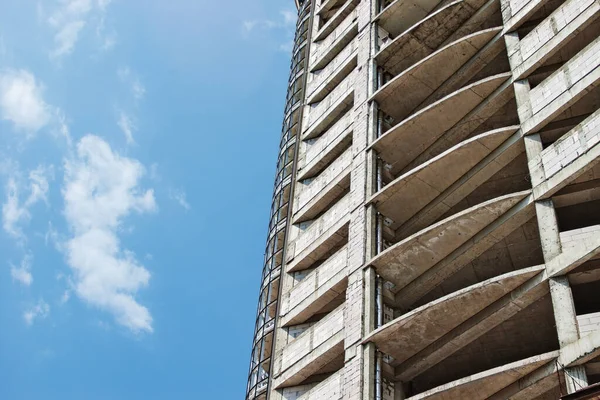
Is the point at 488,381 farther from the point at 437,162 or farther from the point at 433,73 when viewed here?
the point at 433,73

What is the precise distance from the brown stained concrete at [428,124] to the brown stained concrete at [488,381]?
27.3 ft

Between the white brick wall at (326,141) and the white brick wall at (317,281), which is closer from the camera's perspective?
the white brick wall at (317,281)

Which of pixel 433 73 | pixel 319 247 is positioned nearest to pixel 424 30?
pixel 433 73

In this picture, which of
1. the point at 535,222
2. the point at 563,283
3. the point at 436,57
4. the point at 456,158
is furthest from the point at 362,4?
the point at 563,283

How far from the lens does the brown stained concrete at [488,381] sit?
50.2 feet

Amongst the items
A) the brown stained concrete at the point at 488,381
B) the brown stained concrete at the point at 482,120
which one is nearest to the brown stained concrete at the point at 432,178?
the brown stained concrete at the point at 482,120

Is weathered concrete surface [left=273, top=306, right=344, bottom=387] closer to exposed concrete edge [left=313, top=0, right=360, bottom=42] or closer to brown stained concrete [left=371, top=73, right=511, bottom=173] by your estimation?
brown stained concrete [left=371, top=73, right=511, bottom=173]

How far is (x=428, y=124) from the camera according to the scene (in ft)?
76.0

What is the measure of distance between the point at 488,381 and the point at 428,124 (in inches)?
356

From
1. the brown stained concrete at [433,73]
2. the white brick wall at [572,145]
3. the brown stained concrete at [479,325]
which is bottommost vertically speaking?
the brown stained concrete at [479,325]

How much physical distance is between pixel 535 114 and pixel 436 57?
5.73 metres

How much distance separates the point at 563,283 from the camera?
16.0 m

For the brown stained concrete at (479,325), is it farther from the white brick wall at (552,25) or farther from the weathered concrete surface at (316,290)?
the white brick wall at (552,25)

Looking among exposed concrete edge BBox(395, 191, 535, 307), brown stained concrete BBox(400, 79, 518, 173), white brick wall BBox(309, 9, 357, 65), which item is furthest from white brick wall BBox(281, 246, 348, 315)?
white brick wall BBox(309, 9, 357, 65)
